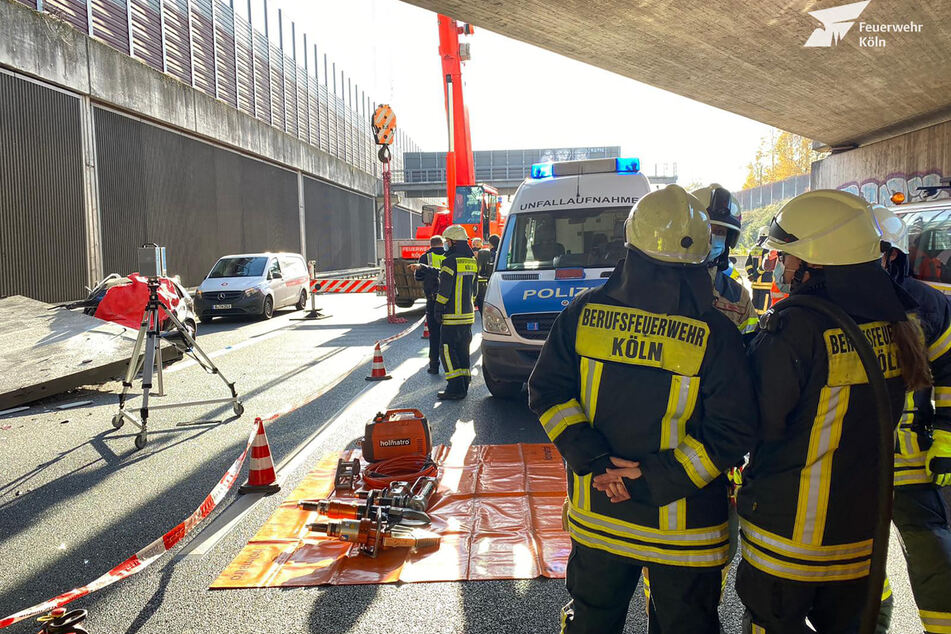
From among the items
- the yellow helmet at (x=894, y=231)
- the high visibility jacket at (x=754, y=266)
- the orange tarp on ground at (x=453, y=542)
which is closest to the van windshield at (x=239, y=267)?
the high visibility jacket at (x=754, y=266)

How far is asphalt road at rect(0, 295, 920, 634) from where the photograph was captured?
340 cm

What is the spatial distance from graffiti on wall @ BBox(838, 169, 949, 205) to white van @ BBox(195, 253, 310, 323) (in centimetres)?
1370

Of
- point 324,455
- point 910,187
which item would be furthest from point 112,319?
point 910,187

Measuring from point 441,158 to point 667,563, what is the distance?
54798mm

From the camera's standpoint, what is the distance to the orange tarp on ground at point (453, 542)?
3816 mm

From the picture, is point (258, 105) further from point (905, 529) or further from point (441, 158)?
point (905, 529)

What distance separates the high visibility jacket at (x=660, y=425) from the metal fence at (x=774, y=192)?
46.9 m

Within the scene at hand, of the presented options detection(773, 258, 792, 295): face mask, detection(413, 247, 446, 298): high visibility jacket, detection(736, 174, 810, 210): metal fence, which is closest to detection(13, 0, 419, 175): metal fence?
detection(413, 247, 446, 298): high visibility jacket

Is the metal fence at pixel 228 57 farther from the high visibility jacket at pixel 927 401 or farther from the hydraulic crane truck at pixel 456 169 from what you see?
the high visibility jacket at pixel 927 401

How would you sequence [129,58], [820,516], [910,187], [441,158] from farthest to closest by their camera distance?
[441,158]
[129,58]
[910,187]
[820,516]

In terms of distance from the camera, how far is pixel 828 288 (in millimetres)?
2264

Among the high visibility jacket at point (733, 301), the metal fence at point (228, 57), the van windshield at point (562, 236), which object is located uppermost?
the metal fence at point (228, 57)

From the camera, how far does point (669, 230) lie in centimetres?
224

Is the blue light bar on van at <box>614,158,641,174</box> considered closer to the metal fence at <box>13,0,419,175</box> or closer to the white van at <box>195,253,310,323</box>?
the white van at <box>195,253,310,323</box>
